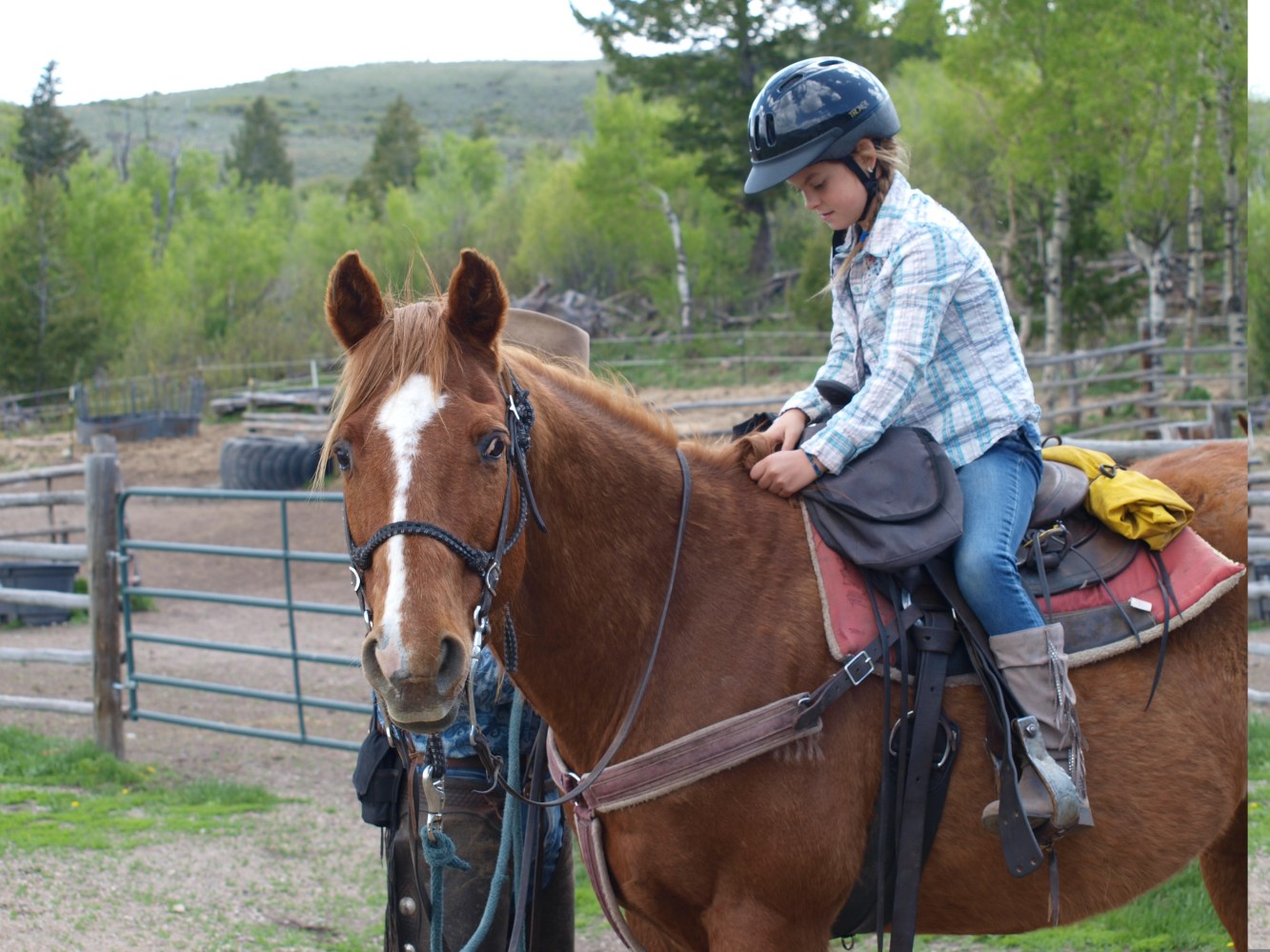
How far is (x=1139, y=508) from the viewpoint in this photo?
236 cm

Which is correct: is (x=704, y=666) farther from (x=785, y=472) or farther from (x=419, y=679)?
(x=419, y=679)

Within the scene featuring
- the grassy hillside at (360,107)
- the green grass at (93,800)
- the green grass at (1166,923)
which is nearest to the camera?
the green grass at (1166,923)

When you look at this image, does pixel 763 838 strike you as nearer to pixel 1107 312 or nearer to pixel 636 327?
pixel 1107 312

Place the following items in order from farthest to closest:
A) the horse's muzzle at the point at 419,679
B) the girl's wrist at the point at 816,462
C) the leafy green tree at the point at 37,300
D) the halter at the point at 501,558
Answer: the leafy green tree at the point at 37,300
the girl's wrist at the point at 816,462
the halter at the point at 501,558
the horse's muzzle at the point at 419,679

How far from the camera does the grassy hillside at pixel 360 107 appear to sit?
102m

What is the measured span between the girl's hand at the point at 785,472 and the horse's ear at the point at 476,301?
26.0 inches

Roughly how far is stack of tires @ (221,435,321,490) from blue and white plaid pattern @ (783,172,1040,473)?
15285 mm

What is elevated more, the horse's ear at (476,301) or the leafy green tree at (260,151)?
the leafy green tree at (260,151)

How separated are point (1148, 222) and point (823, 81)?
46.0ft

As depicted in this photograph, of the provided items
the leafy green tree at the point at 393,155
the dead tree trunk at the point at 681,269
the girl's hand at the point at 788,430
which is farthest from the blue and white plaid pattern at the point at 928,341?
the leafy green tree at the point at 393,155

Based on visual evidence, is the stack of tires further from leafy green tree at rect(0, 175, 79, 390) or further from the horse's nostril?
leafy green tree at rect(0, 175, 79, 390)

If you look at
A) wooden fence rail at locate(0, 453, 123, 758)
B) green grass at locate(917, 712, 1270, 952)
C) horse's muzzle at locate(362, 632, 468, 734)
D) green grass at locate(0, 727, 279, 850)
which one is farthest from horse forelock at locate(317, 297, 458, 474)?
wooden fence rail at locate(0, 453, 123, 758)

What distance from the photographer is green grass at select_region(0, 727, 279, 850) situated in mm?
4738

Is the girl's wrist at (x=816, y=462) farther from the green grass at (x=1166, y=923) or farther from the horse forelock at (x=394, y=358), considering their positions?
the green grass at (x=1166, y=923)
